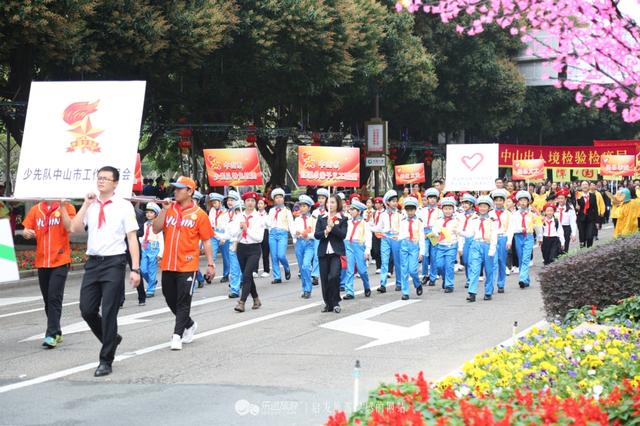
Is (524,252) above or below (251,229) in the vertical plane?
below

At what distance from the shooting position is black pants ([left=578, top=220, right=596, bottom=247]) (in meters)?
28.1

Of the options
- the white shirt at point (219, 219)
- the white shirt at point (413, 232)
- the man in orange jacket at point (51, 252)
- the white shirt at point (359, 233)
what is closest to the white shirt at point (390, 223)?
the white shirt at point (359, 233)

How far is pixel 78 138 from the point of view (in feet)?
33.9

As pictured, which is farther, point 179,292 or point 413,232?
point 413,232

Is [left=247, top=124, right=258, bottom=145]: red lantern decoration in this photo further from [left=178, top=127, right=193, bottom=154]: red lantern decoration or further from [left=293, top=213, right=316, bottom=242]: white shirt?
[left=293, top=213, right=316, bottom=242]: white shirt

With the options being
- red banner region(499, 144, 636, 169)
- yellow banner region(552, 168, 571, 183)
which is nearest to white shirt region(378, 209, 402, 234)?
red banner region(499, 144, 636, 169)

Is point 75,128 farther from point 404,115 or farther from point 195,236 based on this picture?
point 404,115

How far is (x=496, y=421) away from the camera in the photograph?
4.98 meters

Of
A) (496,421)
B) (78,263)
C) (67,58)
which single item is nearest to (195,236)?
(496,421)

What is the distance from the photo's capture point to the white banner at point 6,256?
9281 millimetres

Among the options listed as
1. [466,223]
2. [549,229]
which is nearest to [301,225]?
[466,223]

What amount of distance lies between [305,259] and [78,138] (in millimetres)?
7708

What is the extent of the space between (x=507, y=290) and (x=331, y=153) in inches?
178

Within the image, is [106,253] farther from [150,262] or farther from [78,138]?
[150,262]
